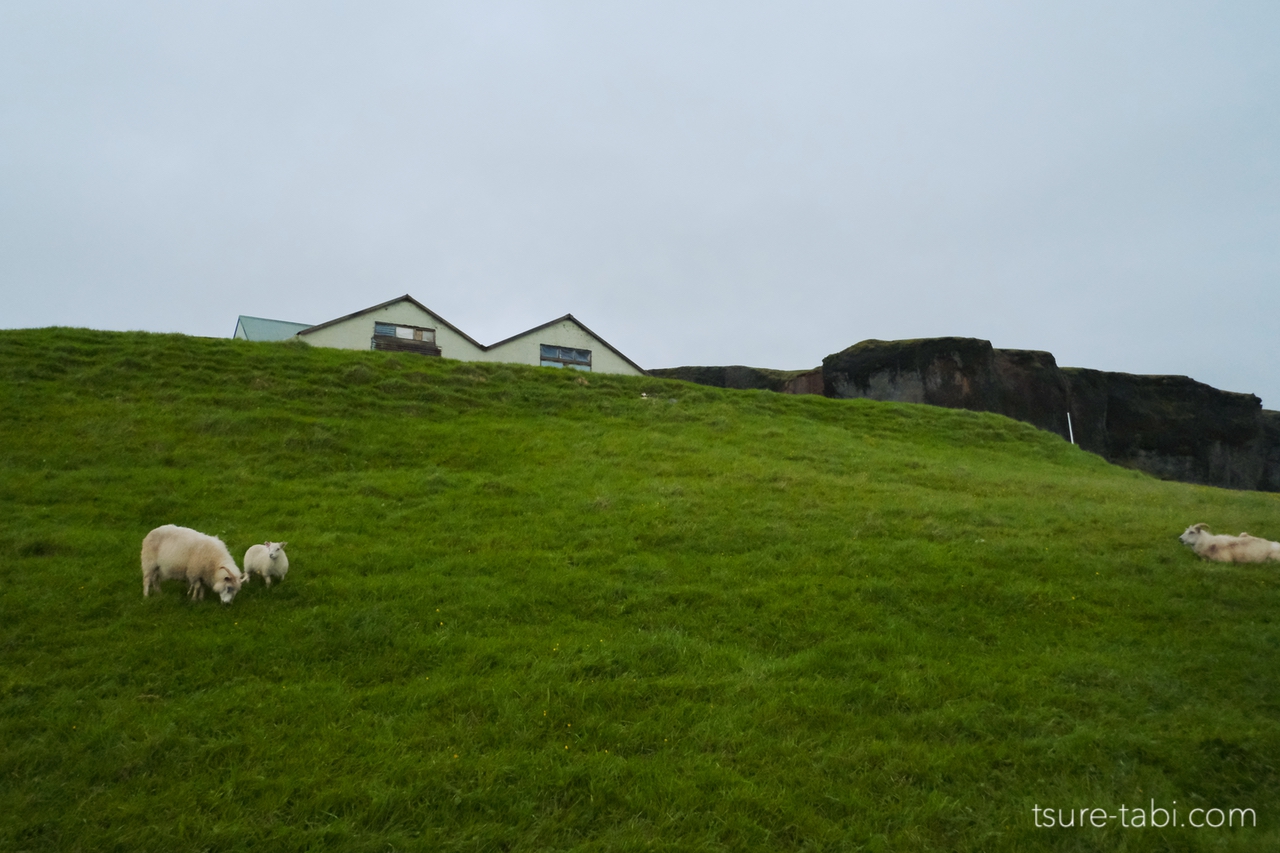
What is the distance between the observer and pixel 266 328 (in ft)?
150

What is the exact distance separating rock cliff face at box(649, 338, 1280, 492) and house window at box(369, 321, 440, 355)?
96.0 feet

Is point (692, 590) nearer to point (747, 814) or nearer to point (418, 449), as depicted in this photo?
point (747, 814)

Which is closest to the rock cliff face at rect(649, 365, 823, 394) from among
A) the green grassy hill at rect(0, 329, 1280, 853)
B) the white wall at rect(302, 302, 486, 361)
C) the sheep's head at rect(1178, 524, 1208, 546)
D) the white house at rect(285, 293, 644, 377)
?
the white house at rect(285, 293, 644, 377)

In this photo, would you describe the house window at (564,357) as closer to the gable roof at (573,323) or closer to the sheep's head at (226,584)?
the gable roof at (573,323)

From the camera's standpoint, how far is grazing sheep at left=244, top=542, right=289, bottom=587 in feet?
35.9

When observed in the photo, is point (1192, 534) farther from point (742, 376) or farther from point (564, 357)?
point (742, 376)

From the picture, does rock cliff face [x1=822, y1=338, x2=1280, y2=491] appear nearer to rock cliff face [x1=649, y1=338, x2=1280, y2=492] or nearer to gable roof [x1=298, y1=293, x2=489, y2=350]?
rock cliff face [x1=649, y1=338, x2=1280, y2=492]

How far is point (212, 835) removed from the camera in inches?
229

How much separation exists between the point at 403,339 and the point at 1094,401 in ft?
163

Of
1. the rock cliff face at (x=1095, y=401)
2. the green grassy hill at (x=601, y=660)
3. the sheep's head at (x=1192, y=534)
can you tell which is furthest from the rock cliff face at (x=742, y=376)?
the sheep's head at (x=1192, y=534)

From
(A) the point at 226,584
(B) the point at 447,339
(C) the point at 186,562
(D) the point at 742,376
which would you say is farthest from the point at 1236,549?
(D) the point at 742,376

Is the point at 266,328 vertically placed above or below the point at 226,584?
above

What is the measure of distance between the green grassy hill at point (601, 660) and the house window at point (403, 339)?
856 inches

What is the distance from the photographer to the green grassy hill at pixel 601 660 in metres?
6.33
